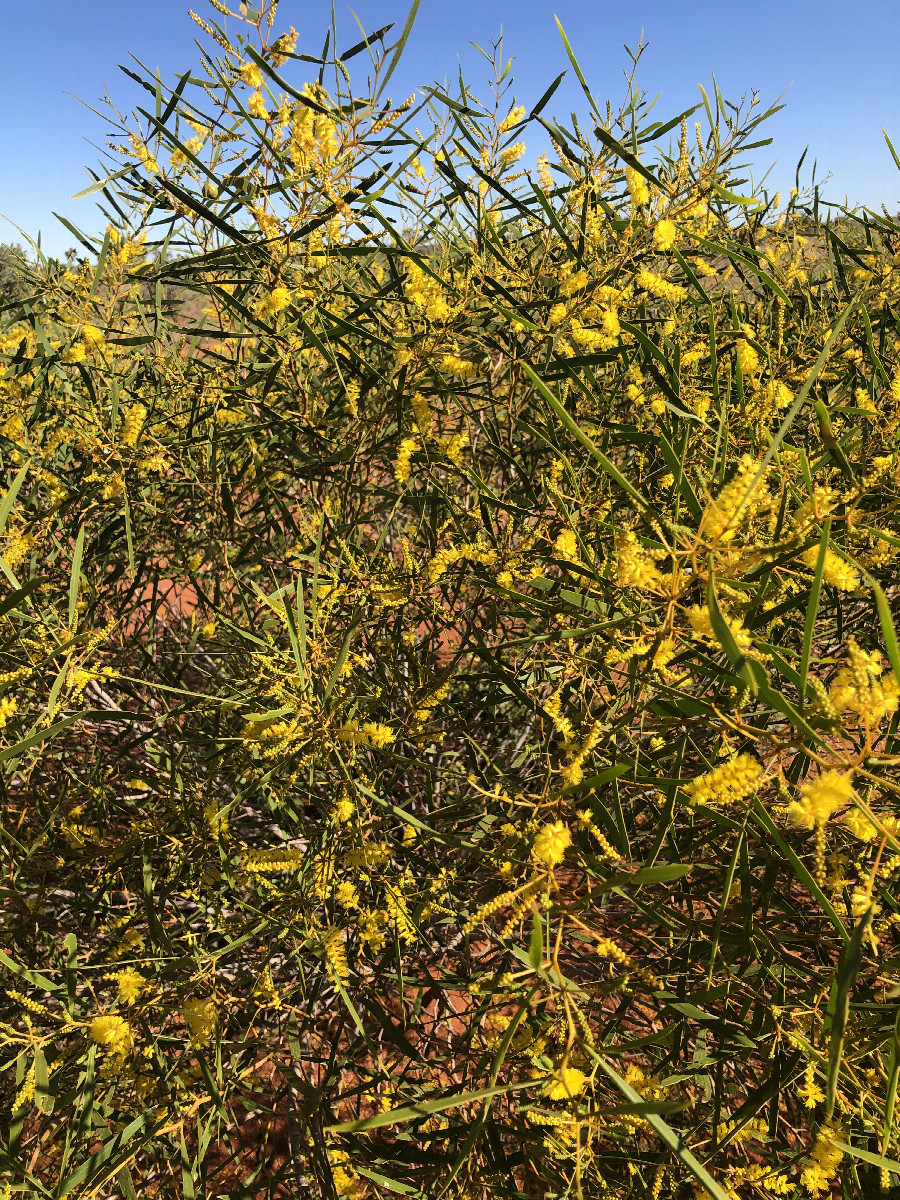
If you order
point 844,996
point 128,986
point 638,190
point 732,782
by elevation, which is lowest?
point 128,986

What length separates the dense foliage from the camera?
0.85m

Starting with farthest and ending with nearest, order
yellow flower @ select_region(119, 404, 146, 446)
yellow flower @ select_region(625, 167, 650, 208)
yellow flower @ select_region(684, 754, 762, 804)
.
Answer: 1. yellow flower @ select_region(119, 404, 146, 446)
2. yellow flower @ select_region(625, 167, 650, 208)
3. yellow flower @ select_region(684, 754, 762, 804)

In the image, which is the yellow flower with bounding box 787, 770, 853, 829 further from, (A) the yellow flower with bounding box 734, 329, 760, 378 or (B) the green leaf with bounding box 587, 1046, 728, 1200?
(A) the yellow flower with bounding box 734, 329, 760, 378

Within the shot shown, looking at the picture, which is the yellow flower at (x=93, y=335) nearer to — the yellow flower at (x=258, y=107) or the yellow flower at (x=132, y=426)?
the yellow flower at (x=132, y=426)

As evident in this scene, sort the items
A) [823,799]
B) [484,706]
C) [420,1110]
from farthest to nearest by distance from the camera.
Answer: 1. [484,706]
2. [420,1110]
3. [823,799]

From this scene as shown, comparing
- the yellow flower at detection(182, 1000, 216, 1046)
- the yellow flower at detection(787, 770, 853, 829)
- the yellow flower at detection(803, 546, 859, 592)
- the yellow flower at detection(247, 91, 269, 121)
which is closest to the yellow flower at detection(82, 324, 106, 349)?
the yellow flower at detection(247, 91, 269, 121)

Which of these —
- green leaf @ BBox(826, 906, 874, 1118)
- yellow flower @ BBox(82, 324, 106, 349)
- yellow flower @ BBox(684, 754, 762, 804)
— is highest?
yellow flower @ BBox(82, 324, 106, 349)

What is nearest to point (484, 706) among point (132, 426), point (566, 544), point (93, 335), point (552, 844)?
point (566, 544)

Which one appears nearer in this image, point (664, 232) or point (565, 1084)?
point (565, 1084)

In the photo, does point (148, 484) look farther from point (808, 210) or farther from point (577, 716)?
point (808, 210)

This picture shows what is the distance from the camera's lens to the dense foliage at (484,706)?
2.79ft

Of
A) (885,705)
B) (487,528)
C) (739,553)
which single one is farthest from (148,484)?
(885,705)

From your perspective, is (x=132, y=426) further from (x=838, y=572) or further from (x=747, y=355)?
(x=838, y=572)

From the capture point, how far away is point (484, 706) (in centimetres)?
162
